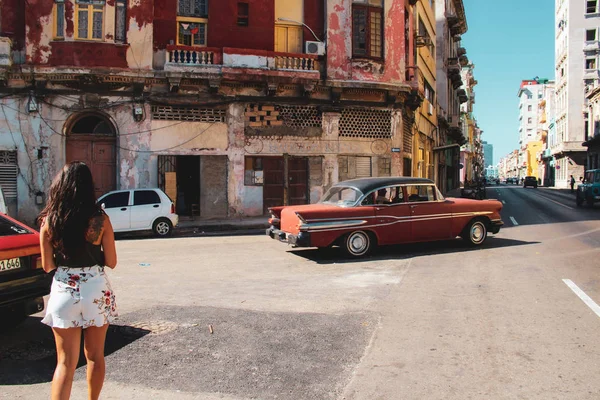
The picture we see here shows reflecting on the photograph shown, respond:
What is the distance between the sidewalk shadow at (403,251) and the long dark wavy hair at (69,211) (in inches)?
292

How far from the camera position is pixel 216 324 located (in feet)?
19.8

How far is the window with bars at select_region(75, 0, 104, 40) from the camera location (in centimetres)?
1958

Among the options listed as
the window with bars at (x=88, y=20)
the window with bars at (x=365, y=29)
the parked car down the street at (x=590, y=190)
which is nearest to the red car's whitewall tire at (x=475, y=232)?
the window with bars at (x=365, y=29)

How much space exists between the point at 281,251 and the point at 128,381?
7897 mm

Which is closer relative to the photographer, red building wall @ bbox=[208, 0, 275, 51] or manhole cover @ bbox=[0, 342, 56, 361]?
manhole cover @ bbox=[0, 342, 56, 361]

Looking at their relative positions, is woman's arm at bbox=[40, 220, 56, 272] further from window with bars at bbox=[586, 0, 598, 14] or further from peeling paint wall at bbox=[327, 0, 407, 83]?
window with bars at bbox=[586, 0, 598, 14]

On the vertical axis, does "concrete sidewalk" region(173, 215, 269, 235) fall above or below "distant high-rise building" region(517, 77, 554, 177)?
below

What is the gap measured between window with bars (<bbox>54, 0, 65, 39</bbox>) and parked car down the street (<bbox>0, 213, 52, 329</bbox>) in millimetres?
16110

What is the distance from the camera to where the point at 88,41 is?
63.8ft

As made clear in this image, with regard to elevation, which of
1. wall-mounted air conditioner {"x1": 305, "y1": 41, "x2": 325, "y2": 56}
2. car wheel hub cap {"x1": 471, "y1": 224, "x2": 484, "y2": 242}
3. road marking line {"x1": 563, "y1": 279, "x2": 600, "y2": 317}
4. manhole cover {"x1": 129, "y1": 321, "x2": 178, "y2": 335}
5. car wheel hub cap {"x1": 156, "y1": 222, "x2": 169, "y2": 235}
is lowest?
manhole cover {"x1": 129, "y1": 321, "x2": 178, "y2": 335}

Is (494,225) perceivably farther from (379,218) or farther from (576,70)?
(576,70)

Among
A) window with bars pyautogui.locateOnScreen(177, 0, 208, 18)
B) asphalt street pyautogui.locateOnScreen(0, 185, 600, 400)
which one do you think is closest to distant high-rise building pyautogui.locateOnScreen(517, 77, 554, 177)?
window with bars pyautogui.locateOnScreen(177, 0, 208, 18)

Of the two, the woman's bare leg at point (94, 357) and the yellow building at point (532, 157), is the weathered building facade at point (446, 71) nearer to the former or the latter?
the woman's bare leg at point (94, 357)

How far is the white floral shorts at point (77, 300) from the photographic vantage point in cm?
340
